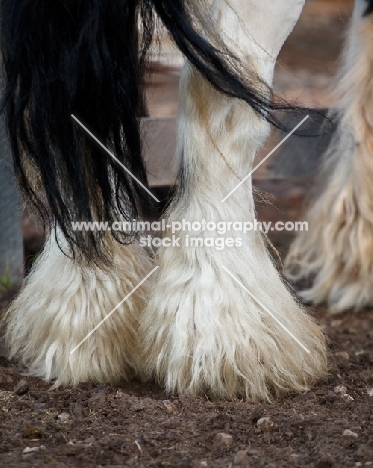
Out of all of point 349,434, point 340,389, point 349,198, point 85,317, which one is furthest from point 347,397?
point 349,198

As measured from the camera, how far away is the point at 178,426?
3.97 feet

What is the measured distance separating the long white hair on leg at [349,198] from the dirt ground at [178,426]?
21.4 inches

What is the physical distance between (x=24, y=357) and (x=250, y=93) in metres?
0.67

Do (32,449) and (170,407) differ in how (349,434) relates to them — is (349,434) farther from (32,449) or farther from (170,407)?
(32,449)

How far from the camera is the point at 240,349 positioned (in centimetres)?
133

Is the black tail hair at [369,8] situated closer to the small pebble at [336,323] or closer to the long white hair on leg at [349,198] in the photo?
the long white hair on leg at [349,198]

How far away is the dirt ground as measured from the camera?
109 cm

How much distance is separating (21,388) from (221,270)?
0.42 metres

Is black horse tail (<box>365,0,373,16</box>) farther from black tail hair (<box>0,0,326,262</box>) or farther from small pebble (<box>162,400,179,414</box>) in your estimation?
small pebble (<box>162,400,179,414</box>)

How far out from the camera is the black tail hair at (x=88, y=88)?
4.00 ft

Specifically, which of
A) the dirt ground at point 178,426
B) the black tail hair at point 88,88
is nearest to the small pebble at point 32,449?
the dirt ground at point 178,426

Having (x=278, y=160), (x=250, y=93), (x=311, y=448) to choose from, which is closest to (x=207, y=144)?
(x=250, y=93)

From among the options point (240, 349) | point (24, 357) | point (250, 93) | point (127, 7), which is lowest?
point (24, 357)

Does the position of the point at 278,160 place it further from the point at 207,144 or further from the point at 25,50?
the point at 25,50
